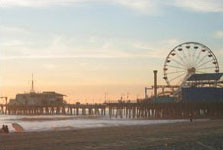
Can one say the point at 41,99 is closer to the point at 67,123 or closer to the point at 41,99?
the point at 41,99

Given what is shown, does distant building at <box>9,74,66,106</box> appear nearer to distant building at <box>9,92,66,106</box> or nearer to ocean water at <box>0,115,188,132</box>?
distant building at <box>9,92,66,106</box>

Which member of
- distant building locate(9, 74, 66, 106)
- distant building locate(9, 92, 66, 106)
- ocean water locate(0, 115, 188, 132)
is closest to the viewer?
ocean water locate(0, 115, 188, 132)

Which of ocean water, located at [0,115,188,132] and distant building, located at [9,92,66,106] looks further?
distant building, located at [9,92,66,106]

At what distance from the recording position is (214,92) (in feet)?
253

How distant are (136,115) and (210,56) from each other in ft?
68.0

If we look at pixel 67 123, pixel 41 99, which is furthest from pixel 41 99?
pixel 67 123

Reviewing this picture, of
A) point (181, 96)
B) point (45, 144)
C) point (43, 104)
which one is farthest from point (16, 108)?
point (45, 144)

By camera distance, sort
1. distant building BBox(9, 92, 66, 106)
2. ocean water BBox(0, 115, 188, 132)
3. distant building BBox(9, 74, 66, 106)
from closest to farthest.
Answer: ocean water BBox(0, 115, 188, 132), distant building BBox(9, 74, 66, 106), distant building BBox(9, 92, 66, 106)

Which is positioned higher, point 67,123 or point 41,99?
point 41,99

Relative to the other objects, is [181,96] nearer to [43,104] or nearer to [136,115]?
[136,115]

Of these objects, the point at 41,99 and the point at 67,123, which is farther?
the point at 41,99

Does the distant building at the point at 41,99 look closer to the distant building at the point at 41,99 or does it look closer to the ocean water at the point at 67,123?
the distant building at the point at 41,99

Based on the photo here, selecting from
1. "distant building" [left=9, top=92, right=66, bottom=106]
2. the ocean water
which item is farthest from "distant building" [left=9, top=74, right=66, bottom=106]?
the ocean water

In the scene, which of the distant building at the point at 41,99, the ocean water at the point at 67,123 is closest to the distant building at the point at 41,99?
the distant building at the point at 41,99
